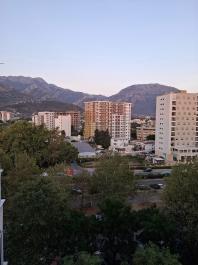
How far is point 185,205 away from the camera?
10922mm

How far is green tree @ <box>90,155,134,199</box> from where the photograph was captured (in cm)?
1526

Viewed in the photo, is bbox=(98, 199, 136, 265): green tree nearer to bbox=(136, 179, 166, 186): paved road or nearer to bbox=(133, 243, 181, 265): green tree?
bbox=(133, 243, 181, 265): green tree

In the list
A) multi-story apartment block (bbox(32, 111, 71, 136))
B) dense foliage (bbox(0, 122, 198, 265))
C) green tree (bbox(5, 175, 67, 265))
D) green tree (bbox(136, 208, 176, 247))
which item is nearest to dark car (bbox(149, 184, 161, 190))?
dense foliage (bbox(0, 122, 198, 265))

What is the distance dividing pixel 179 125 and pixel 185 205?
30.6 meters

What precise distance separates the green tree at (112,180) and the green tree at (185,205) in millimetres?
3457

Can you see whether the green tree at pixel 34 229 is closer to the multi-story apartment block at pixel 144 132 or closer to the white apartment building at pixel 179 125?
the white apartment building at pixel 179 125

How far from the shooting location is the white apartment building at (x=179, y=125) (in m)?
39.8

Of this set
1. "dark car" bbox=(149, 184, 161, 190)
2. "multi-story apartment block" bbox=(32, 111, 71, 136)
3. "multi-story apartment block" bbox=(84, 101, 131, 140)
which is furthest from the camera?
"multi-story apartment block" bbox=(32, 111, 71, 136)

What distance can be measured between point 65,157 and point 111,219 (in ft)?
67.6

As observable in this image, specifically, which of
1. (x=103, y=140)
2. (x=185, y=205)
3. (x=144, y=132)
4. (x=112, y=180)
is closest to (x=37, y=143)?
(x=112, y=180)

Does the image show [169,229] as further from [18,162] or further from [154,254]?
[18,162]

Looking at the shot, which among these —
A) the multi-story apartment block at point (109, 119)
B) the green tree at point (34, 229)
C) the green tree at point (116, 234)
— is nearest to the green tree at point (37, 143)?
the green tree at point (116, 234)

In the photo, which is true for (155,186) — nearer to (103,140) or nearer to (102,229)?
(102,229)

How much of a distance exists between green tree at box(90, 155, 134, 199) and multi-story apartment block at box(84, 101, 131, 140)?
134ft
